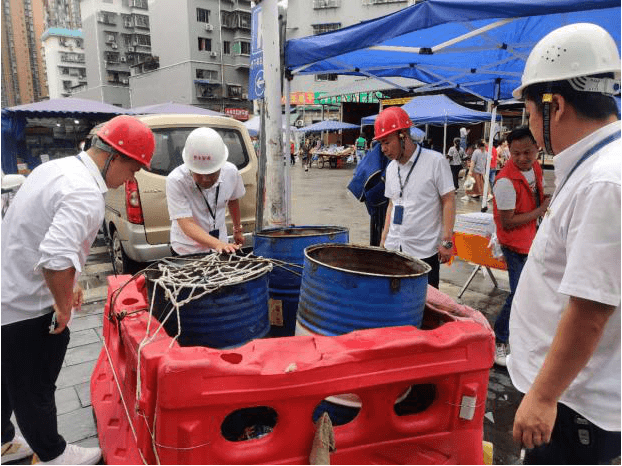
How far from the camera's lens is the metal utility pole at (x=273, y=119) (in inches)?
155

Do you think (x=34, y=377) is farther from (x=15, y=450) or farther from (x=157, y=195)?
(x=157, y=195)

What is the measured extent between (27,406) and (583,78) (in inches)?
111

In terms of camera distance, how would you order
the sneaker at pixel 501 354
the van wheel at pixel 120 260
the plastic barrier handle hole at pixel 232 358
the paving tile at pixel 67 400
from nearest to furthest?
the plastic barrier handle hole at pixel 232 358
the paving tile at pixel 67 400
the sneaker at pixel 501 354
the van wheel at pixel 120 260

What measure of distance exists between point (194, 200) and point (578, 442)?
2.84m

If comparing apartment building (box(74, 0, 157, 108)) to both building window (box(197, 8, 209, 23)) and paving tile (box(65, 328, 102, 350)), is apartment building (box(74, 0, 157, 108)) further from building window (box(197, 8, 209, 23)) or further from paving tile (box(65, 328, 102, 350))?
paving tile (box(65, 328, 102, 350))

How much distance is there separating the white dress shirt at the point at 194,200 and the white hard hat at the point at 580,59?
2.45 meters

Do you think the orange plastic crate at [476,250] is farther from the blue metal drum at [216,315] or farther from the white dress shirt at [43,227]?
the white dress shirt at [43,227]

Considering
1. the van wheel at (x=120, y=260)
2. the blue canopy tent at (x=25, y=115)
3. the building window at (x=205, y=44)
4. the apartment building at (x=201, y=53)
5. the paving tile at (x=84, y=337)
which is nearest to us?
the paving tile at (x=84, y=337)

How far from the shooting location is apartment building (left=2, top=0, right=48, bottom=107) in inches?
3629

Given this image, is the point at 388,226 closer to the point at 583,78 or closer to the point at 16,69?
the point at 583,78

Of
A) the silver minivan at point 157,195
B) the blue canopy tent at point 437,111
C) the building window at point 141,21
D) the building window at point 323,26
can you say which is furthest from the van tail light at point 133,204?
the building window at point 141,21

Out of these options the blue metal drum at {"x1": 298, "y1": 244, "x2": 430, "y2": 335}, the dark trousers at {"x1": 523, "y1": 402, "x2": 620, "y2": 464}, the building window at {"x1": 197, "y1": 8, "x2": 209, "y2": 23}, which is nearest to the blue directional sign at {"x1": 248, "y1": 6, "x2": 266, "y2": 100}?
the blue metal drum at {"x1": 298, "y1": 244, "x2": 430, "y2": 335}

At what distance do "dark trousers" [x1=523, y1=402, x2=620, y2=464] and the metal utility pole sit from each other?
3.28 m

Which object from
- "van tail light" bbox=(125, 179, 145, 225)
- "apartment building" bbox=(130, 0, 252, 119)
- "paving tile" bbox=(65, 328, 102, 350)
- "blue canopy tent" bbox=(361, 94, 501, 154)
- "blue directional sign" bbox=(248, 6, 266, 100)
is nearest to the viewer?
"paving tile" bbox=(65, 328, 102, 350)
